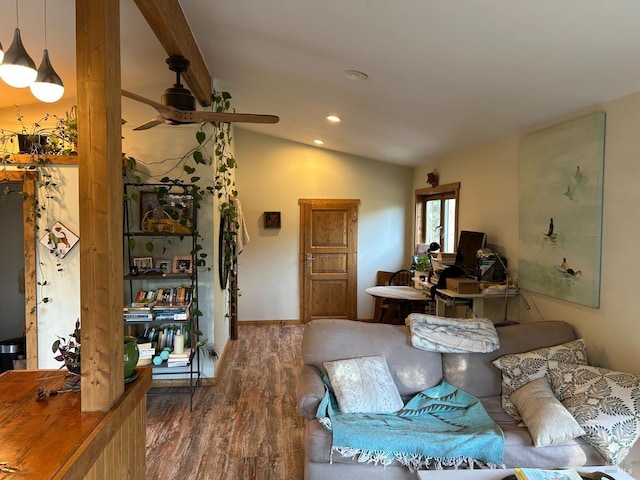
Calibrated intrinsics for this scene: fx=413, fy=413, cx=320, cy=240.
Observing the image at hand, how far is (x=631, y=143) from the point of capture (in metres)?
2.37

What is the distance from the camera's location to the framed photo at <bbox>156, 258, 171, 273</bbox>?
12.1ft

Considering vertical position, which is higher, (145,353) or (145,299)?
→ (145,299)

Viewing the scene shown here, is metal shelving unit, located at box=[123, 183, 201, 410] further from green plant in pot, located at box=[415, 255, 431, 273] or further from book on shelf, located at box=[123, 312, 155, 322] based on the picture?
green plant in pot, located at box=[415, 255, 431, 273]

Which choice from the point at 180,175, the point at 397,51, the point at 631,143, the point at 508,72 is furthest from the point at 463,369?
the point at 180,175

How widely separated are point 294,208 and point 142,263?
2817 mm

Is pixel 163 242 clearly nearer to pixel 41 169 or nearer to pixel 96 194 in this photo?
pixel 41 169

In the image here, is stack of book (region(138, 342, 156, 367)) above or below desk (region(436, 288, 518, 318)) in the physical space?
below

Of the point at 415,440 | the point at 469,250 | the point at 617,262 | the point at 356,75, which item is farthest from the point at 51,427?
the point at 469,250

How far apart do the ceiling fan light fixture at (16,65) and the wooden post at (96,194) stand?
51 cm

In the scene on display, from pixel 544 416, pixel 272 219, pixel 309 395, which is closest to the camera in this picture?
pixel 544 416

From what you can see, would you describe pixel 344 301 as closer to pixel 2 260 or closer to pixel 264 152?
pixel 264 152

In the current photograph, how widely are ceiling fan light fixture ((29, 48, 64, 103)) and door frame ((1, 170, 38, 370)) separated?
1591 mm

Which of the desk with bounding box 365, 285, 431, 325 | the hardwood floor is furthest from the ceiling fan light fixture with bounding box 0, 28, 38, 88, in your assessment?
the desk with bounding box 365, 285, 431, 325

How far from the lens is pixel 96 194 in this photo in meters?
1.51
